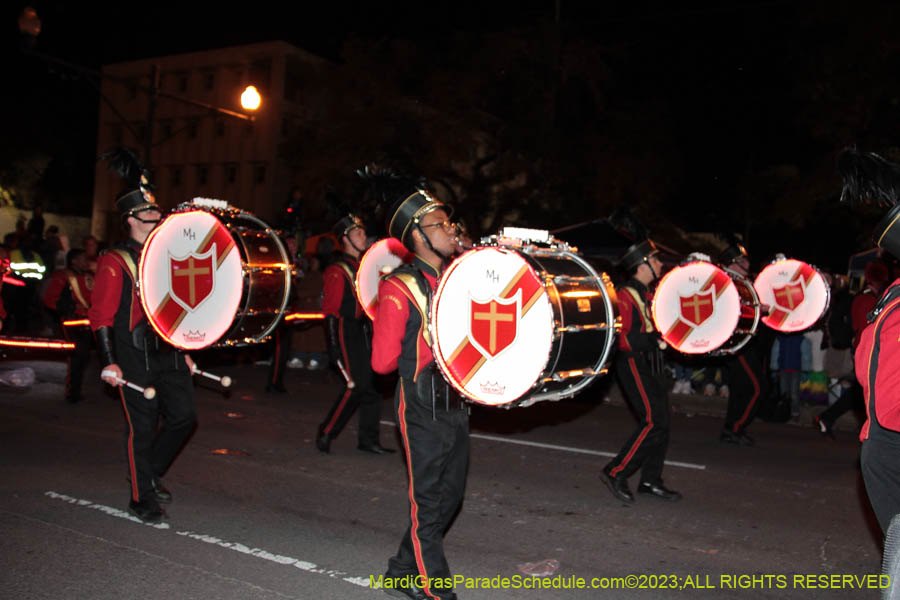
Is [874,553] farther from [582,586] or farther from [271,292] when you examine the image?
[271,292]

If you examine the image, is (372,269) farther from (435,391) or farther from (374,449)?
(435,391)

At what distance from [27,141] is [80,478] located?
5000 cm

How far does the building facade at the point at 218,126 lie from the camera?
1646 inches

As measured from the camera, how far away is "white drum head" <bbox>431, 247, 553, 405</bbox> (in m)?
4.03

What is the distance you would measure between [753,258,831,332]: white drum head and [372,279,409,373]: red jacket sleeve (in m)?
6.33

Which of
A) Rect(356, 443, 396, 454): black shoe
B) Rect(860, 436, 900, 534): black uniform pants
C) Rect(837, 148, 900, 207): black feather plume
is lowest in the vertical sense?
Rect(356, 443, 396, 454): black shoe

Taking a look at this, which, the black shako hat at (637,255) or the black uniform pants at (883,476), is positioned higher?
the black shako hat at (637,255)

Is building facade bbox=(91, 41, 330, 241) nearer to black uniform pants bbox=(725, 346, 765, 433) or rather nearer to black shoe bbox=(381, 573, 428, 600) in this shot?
black uniform pants bbox=(725, 346, 765, 433)

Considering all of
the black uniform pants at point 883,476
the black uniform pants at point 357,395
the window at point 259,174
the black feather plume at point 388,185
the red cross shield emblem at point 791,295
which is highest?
the window at point 259,174

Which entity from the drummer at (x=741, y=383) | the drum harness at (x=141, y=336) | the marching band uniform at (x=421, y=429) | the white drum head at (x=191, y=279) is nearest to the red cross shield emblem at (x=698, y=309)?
the drummer at (x=741, y=383)

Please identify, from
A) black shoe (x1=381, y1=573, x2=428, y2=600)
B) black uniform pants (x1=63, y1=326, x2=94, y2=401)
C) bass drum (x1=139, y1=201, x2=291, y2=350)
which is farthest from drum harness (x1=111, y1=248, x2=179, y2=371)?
black uniform pants (x1=63, y1=326, x2=94, y2=401)

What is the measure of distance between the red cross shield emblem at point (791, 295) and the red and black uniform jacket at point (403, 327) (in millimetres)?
6358

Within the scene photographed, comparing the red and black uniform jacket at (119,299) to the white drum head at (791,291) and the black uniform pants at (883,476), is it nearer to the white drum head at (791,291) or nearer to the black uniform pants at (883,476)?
the black uniform pants at (883,476)

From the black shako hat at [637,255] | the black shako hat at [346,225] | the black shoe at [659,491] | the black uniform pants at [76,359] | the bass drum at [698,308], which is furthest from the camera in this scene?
the black uniform pants at [76,359]
